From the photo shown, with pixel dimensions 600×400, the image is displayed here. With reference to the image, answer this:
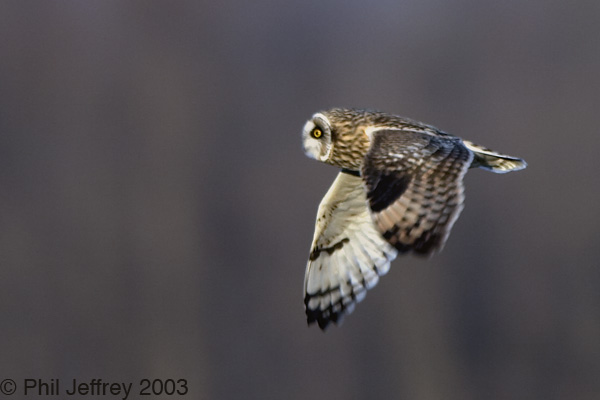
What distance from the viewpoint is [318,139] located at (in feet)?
11.1

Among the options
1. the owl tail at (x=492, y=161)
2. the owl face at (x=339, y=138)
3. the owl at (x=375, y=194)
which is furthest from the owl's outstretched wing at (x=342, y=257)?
the owl tail at (x=492, y=161)

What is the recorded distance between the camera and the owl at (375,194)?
2713mm

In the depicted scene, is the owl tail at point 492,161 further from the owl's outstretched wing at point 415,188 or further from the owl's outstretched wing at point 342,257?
the owl's outstretched wing at point 342,257

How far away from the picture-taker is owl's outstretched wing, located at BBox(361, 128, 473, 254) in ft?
8.77

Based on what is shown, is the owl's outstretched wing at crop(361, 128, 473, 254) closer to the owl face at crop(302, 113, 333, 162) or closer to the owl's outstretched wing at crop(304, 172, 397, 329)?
the owl face at crop(302, 113, 333, 162)

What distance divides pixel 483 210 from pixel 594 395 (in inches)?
98.7

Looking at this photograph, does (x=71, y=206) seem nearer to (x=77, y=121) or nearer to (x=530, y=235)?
(x=77, y=121)

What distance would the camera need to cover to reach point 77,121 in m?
18.3

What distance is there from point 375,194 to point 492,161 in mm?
771

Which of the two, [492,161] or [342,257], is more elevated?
[492,161]

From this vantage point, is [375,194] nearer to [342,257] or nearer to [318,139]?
[318,139]

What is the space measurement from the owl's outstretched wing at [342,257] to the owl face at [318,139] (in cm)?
29

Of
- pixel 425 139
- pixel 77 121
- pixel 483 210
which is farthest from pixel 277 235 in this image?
pixel 425 139

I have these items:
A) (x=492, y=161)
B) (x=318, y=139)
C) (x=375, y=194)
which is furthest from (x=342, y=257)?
(x=375, y=194)
